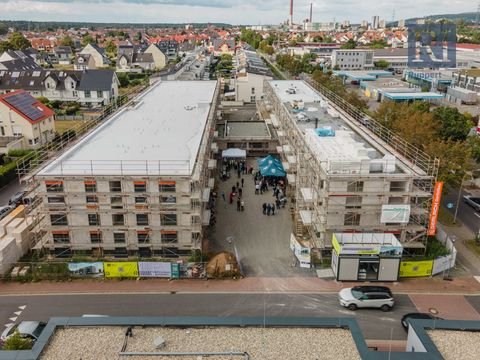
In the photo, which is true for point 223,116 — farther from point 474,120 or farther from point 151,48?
point 151,48

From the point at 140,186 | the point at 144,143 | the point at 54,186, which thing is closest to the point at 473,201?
the point at 144,143

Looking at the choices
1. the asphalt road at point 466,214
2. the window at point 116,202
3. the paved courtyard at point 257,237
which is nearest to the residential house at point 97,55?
the paved courtyard at point 257,237

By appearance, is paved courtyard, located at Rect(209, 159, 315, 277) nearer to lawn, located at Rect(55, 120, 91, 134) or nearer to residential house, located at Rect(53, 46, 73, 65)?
lawn, located at Rect(55, 120, 91, 134)

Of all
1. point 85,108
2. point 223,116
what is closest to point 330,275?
point 223,116

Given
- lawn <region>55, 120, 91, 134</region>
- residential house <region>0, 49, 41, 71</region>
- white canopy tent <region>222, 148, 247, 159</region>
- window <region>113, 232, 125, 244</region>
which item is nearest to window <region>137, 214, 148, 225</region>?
window <region>113, 232, 125, 244</region>

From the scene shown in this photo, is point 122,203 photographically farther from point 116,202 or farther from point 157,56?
point 157,56

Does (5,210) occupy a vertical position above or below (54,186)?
below

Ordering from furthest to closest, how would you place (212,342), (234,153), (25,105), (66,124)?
(66,124) < (25,105) < (234,153) < (212,342)
